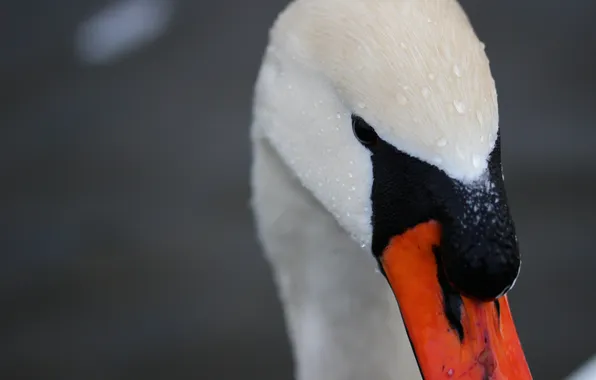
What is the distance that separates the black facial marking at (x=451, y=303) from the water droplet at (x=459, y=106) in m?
0.19

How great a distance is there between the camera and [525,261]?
336 cm

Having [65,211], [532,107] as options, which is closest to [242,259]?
[65,211]

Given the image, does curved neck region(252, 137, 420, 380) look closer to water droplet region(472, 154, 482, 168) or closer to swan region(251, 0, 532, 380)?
swan region(251, 0, 532, 380)

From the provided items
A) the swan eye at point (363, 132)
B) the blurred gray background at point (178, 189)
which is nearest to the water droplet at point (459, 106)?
the swan eye at point (363, 132)

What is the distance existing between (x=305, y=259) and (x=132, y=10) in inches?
100

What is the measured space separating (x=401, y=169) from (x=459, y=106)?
130 millimetres

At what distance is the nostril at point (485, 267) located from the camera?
133 cm

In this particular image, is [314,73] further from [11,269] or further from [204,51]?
[204,51]

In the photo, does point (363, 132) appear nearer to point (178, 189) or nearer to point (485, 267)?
point (485, 267)

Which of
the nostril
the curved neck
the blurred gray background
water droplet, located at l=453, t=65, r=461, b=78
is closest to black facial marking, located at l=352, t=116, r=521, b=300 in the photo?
the nostril

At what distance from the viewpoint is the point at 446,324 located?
4.66ft

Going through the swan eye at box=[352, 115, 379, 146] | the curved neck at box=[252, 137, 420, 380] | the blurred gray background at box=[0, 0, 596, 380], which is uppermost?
the swan eye at box=[352, 115, 379, 146]

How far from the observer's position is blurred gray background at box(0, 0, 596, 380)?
3246mm

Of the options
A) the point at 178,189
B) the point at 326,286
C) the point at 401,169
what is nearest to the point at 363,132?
the point at 401,169
